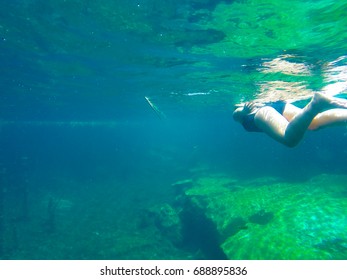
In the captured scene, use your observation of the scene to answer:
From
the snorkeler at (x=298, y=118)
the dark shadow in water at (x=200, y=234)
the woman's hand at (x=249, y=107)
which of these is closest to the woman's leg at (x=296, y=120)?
the snorkeler at (x=298, y=118)

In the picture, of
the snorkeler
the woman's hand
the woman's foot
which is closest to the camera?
the woman's foot

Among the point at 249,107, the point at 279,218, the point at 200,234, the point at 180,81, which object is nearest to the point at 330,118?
the point at 249,107

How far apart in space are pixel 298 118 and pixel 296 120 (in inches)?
2.5

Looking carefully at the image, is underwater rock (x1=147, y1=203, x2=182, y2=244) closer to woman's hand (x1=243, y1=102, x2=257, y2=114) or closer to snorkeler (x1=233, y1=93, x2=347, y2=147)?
woman's hand (x1=243, y1=102, x2=257, y2=114)

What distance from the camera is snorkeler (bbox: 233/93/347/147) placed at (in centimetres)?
510

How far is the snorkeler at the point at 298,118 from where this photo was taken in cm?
510

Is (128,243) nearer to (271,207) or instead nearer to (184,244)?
(184,244)

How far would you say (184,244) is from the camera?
54.4 ft

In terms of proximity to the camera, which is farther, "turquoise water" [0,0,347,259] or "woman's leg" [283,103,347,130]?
"turquoise water" [0,0,347,259]

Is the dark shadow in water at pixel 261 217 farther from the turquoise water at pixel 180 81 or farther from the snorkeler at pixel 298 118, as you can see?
the snorkeler at pixel 298 118

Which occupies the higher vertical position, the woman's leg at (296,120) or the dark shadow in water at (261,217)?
the woman's leg at (296,120)

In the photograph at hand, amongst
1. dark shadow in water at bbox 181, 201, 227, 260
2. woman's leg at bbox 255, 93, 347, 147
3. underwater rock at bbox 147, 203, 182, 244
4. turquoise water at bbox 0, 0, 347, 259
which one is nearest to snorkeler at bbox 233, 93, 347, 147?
woman's leg at bbox 255, 93, 347, 147
